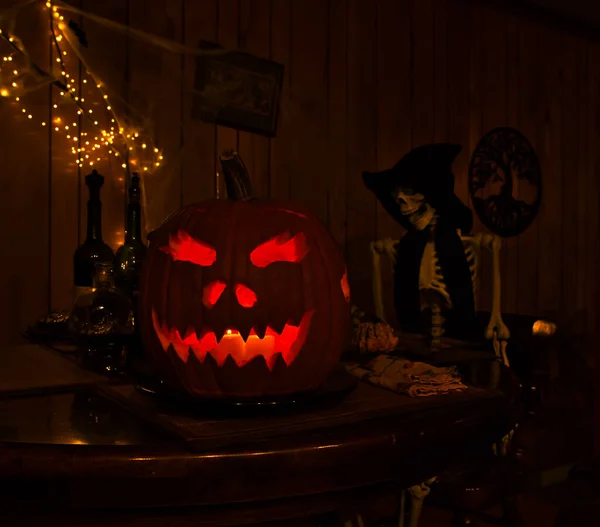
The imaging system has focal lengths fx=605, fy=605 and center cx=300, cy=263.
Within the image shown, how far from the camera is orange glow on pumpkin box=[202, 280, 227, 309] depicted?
2.23ft

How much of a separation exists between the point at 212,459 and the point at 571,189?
3.03 m

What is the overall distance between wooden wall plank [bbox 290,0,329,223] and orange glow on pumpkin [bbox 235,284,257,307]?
1.53 meters

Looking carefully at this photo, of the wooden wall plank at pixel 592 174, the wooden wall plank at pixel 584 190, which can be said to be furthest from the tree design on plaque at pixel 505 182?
the wooden wall plank at pixel 592 174

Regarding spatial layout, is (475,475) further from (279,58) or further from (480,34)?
(480,34)

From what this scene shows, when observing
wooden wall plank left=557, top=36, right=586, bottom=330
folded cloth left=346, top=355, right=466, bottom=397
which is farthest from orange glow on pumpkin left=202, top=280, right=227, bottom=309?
wooden wall plank left=557, top=36, right=586, bottom=330

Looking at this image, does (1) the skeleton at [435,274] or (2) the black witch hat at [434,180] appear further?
(2) the black witch hat at [434,180]

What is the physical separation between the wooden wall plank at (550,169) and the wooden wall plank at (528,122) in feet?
0.11

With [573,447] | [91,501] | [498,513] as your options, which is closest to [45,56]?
[91,501]

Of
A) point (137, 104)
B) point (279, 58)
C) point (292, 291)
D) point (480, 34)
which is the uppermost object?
point (480, 34)

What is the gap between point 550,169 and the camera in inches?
118

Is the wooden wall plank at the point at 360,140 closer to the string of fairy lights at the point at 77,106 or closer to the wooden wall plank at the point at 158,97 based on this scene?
the wooden wall plank at the point at 158,97

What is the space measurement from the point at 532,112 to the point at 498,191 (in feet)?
1.61

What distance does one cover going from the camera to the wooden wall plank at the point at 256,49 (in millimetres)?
2064

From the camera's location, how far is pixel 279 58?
2.14 m
